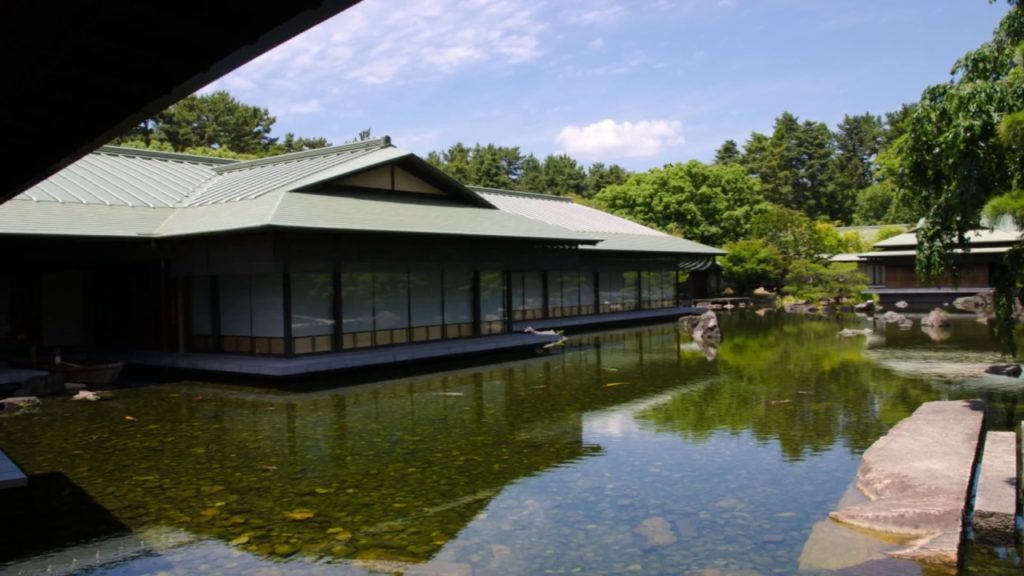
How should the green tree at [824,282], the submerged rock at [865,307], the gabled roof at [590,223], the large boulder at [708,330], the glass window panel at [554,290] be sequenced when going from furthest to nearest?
1. the green tree at [824,282]
2. the submerged rock at [865,307]
3. the gabled roof at [590,223]
4. the glass window panel at [554,290]
5. the large boulder at [708,330]

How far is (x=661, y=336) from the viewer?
1181 inches

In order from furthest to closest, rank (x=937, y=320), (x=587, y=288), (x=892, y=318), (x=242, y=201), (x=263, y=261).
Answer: (x=587, y=288)
(x=892, y=318)
(x=937, y=320)
(x=242, y=201)
(x=263, y=261)

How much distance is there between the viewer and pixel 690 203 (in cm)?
5306

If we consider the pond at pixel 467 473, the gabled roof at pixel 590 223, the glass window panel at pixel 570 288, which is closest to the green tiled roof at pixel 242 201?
the pond at pixel 467 473

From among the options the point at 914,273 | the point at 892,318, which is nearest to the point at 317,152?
the point at 892,318

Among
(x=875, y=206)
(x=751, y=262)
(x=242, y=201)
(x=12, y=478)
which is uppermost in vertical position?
(x=875, y=206)

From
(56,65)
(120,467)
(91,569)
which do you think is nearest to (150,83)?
(56,65)

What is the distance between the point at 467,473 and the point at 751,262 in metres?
42.2

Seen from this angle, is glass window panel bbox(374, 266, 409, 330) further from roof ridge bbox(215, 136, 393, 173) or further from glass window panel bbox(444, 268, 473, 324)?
roof ridge bbox(215, 136, 393, 173)

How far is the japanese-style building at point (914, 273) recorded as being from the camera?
45219 mm

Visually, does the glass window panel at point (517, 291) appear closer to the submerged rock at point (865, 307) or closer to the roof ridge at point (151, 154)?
the roof ridge at point (151, 154)

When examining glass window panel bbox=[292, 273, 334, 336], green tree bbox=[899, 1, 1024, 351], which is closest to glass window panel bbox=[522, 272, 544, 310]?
glass window panel bbox=[292, 273, 334, 336]

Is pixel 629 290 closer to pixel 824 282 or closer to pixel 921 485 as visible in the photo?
pixel 824 282

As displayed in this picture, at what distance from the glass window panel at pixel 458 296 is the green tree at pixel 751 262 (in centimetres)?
2685
